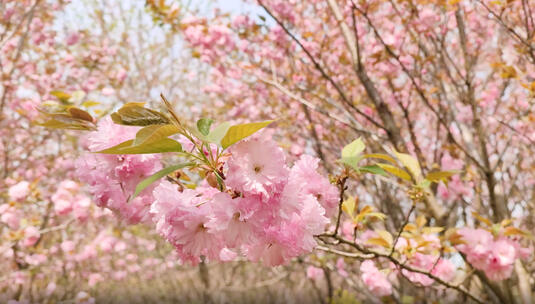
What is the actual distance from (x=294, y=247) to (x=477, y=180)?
2559mm

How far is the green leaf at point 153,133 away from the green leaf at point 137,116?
0.03m

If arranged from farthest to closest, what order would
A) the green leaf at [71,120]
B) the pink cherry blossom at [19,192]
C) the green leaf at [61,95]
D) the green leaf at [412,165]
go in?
1. the pink cherry blossom at [19,192]
2. the green leaf at [61,95]
3. the green leaf at [412,165]
4. the green leaf at [71,120]

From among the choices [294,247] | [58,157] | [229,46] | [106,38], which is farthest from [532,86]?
[106,38]

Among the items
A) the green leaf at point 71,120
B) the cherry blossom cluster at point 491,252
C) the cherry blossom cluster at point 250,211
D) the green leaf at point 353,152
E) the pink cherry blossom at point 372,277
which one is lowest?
the pink cherry blossom at point 372,277

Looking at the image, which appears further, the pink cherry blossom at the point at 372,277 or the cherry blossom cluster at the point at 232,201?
the pink cherry blossom at the point at 372,277

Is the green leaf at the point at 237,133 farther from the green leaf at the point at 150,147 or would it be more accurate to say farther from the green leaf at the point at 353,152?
the green leaf at the point at 353,152

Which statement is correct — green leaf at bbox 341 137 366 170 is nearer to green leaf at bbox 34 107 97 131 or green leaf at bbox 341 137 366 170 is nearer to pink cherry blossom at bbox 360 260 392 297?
green leaf at bbox 34 107 97 131

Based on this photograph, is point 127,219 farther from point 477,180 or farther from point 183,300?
point 183,300

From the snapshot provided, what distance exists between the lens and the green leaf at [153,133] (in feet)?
1.83

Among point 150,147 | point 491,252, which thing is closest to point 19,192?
point 150,147

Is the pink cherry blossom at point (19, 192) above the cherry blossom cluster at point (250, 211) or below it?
above

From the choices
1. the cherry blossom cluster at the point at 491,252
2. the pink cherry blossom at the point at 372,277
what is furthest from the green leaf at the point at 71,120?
the pink cherry blossom at the point at 372,277

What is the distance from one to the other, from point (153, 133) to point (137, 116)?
8 cm

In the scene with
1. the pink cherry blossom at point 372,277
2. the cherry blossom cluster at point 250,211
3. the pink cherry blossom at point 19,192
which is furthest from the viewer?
the pink cherry blossom at point 19,192
